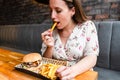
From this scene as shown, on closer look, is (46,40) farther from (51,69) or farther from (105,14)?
(105,14)

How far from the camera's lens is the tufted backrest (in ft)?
6.16

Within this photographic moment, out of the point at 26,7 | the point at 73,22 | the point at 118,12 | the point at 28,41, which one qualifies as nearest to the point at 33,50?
the point at 28,41

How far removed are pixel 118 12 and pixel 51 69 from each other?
1623mm

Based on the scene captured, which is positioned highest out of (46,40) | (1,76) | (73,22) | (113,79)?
(73,22)

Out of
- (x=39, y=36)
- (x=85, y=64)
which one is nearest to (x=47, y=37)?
(x=85, y=64)

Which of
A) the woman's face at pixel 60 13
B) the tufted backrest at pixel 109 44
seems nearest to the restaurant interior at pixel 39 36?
the tufted backrest at pixel 109 44

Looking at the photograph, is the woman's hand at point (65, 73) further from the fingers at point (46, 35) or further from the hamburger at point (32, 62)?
the fingers at point (46, 35)

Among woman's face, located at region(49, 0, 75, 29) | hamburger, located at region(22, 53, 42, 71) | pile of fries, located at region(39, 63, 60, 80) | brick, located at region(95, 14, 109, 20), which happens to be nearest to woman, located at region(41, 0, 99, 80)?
woman's face, located at region(49, 0, 75, 29)

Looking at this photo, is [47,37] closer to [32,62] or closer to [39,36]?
[32,62]

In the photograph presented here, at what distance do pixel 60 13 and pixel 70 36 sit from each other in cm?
19

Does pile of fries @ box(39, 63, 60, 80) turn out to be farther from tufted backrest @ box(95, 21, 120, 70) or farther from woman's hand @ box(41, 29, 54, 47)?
tufted backrest @ box(95, 21, 120, 70)

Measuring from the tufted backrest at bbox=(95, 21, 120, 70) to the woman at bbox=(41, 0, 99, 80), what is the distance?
2.13ft

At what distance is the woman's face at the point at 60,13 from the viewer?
1272 mm

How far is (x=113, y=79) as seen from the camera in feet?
5.42
